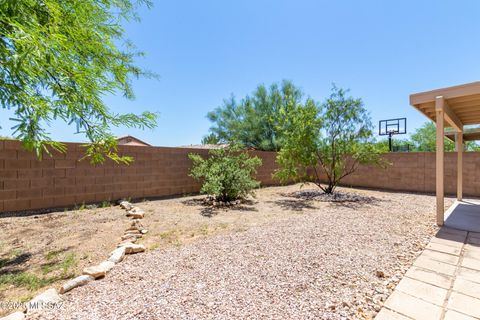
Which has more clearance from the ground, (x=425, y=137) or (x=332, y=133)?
(x=425, y=137)

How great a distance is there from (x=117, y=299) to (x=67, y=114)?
199 centimetres

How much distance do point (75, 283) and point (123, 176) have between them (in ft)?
14.9

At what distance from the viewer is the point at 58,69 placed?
6.75 ft

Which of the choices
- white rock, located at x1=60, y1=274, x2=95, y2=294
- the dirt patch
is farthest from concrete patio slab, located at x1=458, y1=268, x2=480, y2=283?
the dirt patch

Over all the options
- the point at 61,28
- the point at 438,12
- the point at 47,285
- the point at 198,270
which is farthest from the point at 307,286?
the point at 438,12

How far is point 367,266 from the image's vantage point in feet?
7.86

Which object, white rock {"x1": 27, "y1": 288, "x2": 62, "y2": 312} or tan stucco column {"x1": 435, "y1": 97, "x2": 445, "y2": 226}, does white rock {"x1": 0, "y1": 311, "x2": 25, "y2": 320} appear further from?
tan stucco column {"x1": 435, "y1": 97, "x2": 445, "y2": 226}

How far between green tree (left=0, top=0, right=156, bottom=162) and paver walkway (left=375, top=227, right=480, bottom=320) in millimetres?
3326

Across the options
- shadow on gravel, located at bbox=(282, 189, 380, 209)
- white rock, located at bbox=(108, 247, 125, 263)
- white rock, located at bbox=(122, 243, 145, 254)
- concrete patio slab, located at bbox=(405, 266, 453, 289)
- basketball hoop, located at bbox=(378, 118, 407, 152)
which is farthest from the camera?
basketball hoop, located at bbox=(378, 118, 407, 152)

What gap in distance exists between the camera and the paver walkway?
1.68 m

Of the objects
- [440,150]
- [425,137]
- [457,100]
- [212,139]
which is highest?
[425,137]

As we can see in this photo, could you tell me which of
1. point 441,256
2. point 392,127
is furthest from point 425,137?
point 441,256

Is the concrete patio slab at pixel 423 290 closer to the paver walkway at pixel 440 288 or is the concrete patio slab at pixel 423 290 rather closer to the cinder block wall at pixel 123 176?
the paver walkway at pixel 440 288

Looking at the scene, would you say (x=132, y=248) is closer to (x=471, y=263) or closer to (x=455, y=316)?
(x=455, y=316)
